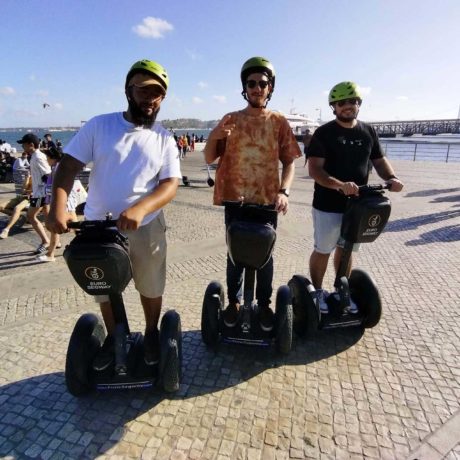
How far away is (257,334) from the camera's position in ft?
9.00

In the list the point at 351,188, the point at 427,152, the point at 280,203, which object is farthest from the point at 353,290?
the point at 427,152

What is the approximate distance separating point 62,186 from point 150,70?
87 cm

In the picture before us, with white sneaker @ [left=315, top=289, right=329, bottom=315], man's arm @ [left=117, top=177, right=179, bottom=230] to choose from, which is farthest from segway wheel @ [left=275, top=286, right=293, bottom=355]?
man's arm @ [left=117, top=177, right=179, bottom=230]

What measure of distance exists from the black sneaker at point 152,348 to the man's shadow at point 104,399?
0.77 feet

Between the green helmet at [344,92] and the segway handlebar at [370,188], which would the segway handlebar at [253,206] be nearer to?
the segway handlebar at [370,188]

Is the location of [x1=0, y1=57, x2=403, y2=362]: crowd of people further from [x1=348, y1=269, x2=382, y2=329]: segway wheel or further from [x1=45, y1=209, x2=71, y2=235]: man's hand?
[x1=348, y1=269, x2=382, y2=329]: segway wheel

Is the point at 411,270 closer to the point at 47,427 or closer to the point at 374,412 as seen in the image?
the point at 374,412

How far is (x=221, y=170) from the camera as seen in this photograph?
2.75 m

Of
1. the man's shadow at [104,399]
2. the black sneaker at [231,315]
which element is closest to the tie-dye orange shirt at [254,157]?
the black sneaker at [231,315]

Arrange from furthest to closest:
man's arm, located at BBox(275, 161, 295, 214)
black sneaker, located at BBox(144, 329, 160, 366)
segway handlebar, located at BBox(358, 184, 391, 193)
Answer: segway handlebar, located at BBox(358, 184, 391, 193) → man's arm, located at BBox(275, 161, 295, 214) → black sneaker, located at BBox(144, 329, 160, 366)

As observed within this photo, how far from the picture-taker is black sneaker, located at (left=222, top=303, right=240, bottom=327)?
111 inches

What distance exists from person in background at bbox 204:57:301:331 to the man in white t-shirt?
526 mm

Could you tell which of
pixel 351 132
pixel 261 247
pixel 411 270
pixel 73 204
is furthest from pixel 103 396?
pixel 411 270

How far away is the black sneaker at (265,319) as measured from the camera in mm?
2766
